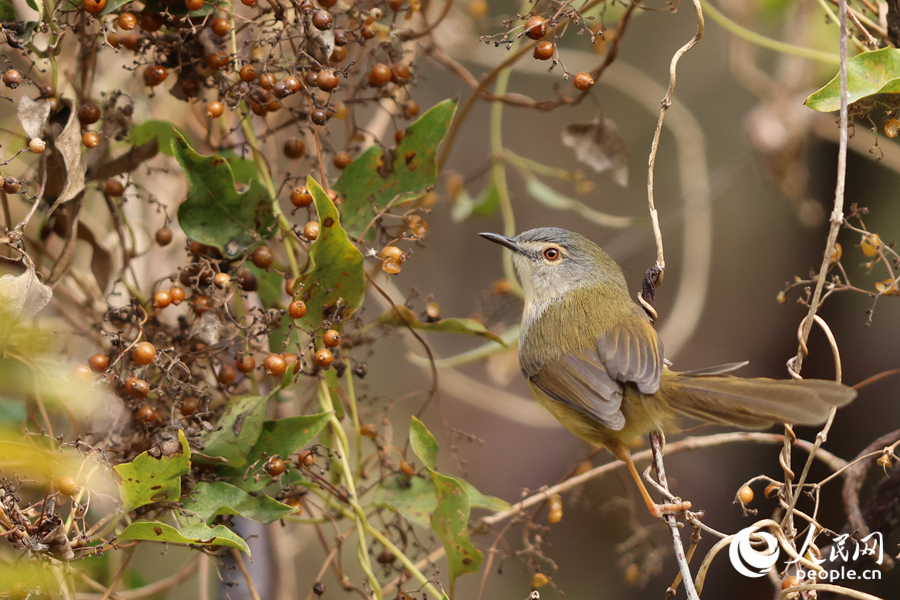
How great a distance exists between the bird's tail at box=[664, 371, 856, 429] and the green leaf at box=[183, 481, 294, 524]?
36.6 inches

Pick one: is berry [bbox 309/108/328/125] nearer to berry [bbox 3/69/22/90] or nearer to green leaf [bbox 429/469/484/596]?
berry [bbox 3/69/22/90]

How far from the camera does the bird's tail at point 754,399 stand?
136 centimetres

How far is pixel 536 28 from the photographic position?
149 centimetres

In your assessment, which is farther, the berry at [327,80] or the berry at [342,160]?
the berry at [342,160]

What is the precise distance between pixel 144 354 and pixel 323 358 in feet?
1.13

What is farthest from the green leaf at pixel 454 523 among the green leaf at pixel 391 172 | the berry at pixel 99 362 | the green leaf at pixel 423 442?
the berry at pixel 99 362

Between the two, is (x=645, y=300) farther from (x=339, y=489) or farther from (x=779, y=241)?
(x=779, y=241)

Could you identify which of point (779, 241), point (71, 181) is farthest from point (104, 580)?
point (779, 241)

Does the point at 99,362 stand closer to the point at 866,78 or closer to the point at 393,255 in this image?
the point at 393,255

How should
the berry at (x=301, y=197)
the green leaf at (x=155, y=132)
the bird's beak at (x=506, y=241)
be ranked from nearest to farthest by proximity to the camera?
the berry at (x=301, y=197) < the green leaf at (x=155, y=132) < the bird's beak at (x=506, y=241)

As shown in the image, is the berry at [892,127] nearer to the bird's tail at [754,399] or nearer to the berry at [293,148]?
the bird's tail at [754,399]

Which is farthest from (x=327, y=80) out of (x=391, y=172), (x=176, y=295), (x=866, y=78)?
(x=866, y=78)

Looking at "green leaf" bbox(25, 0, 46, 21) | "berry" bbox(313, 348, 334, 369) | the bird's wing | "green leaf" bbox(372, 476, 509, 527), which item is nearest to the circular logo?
the bird's wing

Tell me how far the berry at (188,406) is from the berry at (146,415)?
60mm
